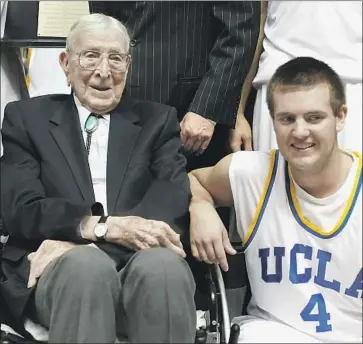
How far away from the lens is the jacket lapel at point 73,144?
4.58 ft

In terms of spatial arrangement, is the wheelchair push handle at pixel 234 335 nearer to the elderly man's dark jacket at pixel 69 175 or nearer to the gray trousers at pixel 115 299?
the gray trousers at pixel 115 299

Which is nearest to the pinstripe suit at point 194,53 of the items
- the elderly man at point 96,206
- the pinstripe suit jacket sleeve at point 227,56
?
the pinstripe suit jacket sleeve at point 227,56

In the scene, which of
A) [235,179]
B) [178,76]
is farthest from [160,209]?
[178,76]

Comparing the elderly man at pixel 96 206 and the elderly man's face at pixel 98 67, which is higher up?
the elderly man's face at pixel 98 67

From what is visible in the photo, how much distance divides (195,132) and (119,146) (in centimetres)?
20

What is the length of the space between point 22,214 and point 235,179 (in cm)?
40

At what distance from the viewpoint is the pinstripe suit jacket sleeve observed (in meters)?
1.57

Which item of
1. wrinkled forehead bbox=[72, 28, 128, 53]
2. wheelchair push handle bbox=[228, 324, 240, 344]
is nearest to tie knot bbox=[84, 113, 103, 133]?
wrinkled forehead bbox=[72, 28, 128, 53]

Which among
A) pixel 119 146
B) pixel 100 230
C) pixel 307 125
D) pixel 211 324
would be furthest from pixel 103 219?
pixel 307 125

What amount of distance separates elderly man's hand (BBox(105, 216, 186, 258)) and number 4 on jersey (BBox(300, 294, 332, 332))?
250 mm

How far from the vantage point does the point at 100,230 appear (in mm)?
1329

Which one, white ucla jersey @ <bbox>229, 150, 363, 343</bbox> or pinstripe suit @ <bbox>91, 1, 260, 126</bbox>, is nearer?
white ucla jersey @ <bbox>229, 150, 363, 343</bbox>

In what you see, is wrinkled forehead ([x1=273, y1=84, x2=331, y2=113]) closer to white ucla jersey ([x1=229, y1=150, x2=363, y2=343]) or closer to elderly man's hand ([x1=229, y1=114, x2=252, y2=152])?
white ucla jersey ([x1=229, y1=150, x2=363, y2=343])

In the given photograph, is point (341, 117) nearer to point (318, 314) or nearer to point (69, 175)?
point (318, 314)
